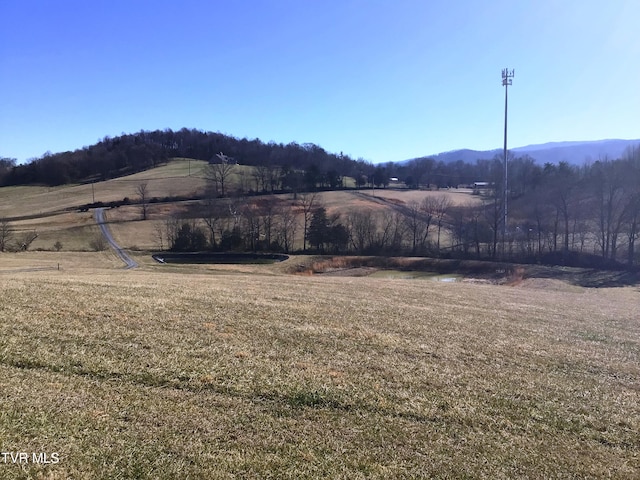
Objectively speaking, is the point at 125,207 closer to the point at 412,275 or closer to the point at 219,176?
the point at 219,176

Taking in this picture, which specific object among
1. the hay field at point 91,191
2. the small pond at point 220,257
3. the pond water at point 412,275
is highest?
the hay field at point 91,191

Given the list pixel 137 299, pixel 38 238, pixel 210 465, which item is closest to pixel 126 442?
pixel 210 465

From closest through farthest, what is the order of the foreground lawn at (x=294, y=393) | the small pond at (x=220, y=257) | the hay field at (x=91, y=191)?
the foreground lawn at (x=294, y=393), the small pond at (x=220, y=257), the hay field at (x=91, y=191)

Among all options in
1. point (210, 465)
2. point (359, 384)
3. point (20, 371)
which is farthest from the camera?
point (359, 384)

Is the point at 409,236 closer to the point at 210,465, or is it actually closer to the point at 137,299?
the point at 137,299

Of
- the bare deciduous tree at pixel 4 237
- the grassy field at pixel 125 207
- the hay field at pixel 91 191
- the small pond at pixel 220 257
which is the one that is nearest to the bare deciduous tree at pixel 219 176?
the grassy field at pixel 125 207

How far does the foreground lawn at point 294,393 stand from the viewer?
6496mm

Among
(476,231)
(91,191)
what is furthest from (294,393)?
(91,191)

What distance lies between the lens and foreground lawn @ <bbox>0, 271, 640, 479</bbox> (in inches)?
256

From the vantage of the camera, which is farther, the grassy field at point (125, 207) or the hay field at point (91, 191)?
the hay field at point (91, 191)

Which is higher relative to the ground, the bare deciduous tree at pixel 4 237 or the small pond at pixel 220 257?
the bare deciduous tree at pixel 4 237

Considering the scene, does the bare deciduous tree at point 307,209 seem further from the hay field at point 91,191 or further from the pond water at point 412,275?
the hay field at point 91,191

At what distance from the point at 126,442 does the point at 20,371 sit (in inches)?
149

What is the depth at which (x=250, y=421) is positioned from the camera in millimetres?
7574
